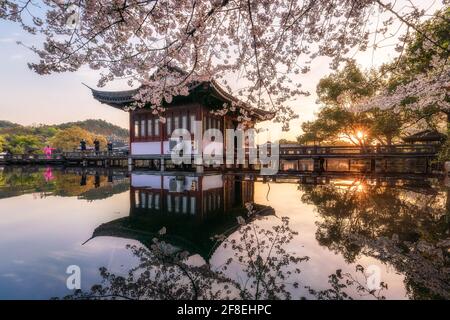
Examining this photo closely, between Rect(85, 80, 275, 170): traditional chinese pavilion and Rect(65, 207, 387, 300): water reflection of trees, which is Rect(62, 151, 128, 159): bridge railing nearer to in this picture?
Rect(85, 80, 275, 170): traditional chinese pavilion

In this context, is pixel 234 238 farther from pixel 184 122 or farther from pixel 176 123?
pixel 176 123

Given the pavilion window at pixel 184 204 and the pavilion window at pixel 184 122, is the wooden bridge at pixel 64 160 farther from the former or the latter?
the pavilion window at pixel 184 204

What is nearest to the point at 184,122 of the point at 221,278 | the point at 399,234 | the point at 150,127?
the point at 150,127

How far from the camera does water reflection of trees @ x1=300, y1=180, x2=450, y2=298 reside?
2391 mm

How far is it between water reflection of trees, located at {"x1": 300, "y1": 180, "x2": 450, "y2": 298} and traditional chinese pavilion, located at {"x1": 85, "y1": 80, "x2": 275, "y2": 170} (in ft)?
32.7

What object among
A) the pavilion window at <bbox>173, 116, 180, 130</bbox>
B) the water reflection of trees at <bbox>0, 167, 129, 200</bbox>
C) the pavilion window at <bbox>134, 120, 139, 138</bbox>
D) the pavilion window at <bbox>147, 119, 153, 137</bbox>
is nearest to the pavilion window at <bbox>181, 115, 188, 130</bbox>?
the pavilion window at <bbox>173, 116, 180, 130</bbox>

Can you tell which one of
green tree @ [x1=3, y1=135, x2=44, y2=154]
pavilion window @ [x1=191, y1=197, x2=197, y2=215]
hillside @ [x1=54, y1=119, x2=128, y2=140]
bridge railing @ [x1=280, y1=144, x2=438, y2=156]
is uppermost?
hillside @ [x1=54, y1=119, x2=128, y2=140]

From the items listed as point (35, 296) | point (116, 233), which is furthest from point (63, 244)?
point (35, 296)

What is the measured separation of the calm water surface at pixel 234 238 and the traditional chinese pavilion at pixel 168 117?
31.8 feet

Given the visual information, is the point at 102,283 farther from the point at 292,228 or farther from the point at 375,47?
the point at 375,47

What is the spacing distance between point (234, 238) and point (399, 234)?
234cm

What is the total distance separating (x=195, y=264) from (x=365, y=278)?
65.4 inches

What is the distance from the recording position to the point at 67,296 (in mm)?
2061

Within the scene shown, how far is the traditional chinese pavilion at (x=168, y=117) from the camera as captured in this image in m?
15.4
